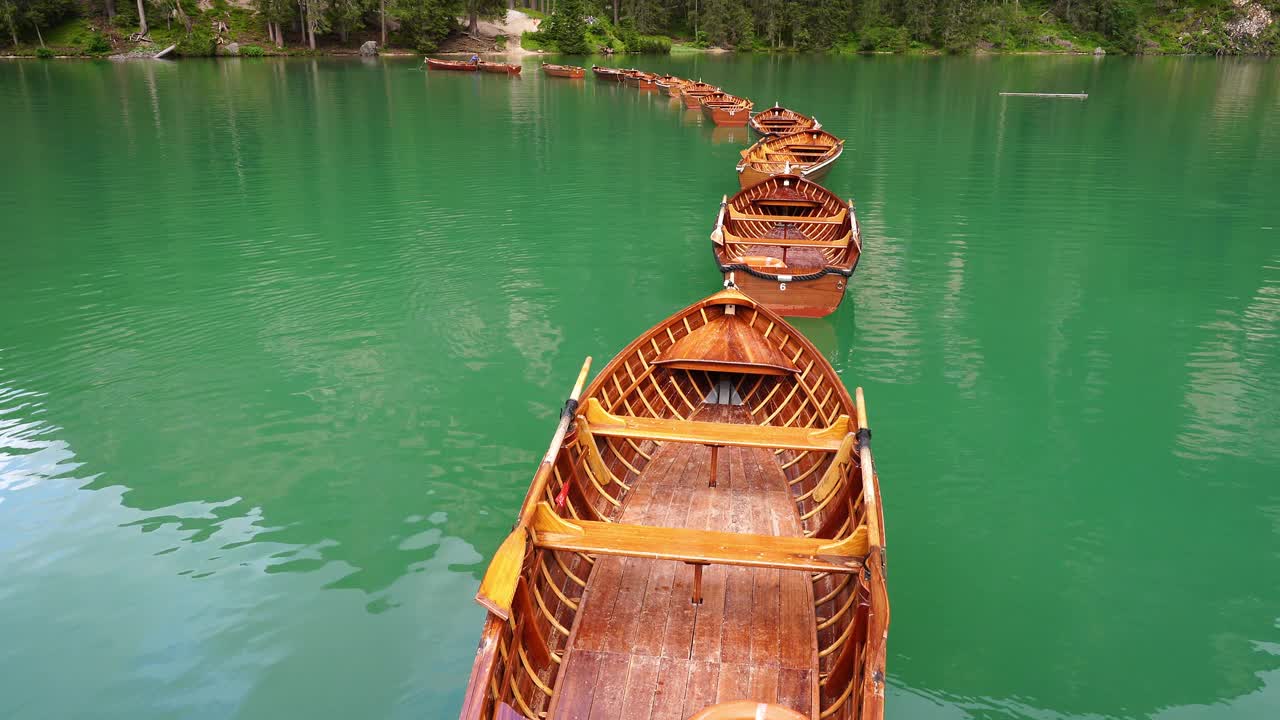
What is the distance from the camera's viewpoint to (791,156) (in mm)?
25781

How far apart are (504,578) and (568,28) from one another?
330ft

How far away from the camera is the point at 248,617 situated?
7656 millimetres

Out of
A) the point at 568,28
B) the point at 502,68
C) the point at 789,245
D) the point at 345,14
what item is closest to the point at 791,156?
the point at 789,245

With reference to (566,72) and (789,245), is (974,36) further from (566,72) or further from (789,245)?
(789,245)

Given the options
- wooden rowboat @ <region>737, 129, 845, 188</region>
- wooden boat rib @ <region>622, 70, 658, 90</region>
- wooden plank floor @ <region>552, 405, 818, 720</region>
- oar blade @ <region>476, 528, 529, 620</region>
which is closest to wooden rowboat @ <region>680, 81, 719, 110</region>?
wooden boat rib @ <region>622, 70, 658, 90</region>

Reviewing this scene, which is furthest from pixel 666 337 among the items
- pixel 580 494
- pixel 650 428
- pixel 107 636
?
pixel 107 636

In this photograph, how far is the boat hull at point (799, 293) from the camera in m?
13.9

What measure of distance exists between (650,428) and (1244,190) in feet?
86.8

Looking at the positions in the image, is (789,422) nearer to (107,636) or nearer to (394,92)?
(107,636)

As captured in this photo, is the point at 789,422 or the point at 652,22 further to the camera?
the point at 652,22

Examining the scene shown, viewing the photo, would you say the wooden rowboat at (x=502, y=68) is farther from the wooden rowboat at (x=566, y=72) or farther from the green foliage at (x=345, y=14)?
the green foliage at (x=345, y=14)

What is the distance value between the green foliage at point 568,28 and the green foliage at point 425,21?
11333 millimetres

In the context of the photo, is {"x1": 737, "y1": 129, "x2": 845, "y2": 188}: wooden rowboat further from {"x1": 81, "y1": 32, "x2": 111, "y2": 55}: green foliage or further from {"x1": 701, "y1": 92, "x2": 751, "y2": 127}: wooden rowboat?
{"x1": 81, "y1": 32, "x2": 111, "y2": 55}: green foliage

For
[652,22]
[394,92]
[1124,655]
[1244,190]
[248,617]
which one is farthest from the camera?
[652,22]
